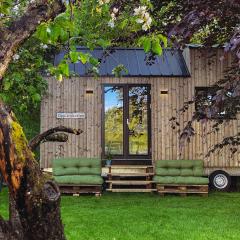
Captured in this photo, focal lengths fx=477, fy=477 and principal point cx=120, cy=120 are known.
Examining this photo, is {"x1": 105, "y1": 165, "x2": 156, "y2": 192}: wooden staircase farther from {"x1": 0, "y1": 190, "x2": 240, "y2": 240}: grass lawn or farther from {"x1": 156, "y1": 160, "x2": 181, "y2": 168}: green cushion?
{"x1": 0, "y1": 190, "x2": 240, "y2": 240}: grass lawn

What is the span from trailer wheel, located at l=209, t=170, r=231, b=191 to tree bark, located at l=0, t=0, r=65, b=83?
1138cm

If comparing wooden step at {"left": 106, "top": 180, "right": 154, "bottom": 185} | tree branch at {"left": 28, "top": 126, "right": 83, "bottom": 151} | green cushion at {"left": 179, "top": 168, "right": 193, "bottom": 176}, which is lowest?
wooden step at {"left": 106, "top": 180, "right": 154, "bottom": 185}

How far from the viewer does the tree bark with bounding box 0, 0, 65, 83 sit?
259 cm

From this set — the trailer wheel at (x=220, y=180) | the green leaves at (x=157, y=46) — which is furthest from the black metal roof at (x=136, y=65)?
the green leaves at (x=157, y=46)

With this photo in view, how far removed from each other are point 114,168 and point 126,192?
33.4 inches

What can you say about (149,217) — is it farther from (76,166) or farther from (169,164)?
(76,166)

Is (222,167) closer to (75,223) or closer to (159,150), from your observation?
(159,150)

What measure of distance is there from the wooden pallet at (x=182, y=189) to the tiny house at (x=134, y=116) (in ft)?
4.43

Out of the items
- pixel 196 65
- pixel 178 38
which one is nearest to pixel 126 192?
pixel 196 65

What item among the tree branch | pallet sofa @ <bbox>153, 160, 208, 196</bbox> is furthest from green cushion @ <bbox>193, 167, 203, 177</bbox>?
the tree branch

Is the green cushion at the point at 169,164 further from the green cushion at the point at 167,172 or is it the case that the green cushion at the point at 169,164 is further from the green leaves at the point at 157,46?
the green leaves at the point at 157,46

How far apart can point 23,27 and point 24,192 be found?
923 millimetres

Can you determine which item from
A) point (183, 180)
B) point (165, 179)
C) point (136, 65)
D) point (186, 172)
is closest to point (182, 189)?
point (183, 180)

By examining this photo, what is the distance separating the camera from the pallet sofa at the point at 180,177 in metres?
12.4
